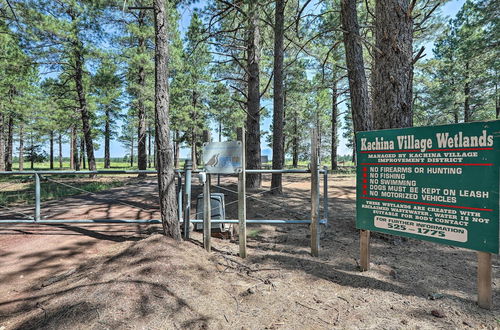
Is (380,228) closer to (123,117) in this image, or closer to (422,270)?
(422,270)

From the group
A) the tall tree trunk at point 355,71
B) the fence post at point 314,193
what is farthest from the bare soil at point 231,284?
the tall tree trunk at point 355,71

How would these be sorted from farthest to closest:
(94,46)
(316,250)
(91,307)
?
1. (94,46)
2. (316,250)
3. (91,307)

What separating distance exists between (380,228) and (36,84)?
2995 cm

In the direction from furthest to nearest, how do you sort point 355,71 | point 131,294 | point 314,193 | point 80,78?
point 80,78, point 355,71, point 314,193, point 131,294

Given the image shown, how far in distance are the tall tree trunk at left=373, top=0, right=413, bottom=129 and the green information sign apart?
49.3 inches

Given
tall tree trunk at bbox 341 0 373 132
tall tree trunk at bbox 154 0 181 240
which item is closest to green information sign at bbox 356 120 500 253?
tall tree trunk at bbox 341 0 373 132

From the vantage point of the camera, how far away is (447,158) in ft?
8.82

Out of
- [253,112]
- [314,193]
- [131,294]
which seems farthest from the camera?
[253,112]

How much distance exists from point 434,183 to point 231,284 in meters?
2.61

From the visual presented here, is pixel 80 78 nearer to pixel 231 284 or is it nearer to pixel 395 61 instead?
pixel 231 284

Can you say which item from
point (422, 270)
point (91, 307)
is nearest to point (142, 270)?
point (91, 307)

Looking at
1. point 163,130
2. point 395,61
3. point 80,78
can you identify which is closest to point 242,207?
point 163,130

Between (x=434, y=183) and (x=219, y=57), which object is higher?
(x=219, y=57)

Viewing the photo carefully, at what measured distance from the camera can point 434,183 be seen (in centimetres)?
278
